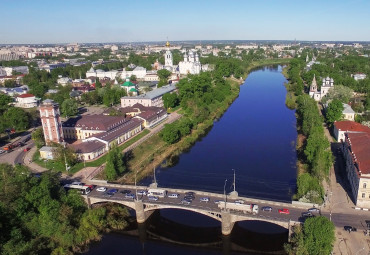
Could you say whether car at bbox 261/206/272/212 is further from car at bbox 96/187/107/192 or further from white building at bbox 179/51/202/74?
white building at bbox 179/51/202/74

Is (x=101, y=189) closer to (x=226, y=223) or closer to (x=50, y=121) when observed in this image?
(x=226, y=223)

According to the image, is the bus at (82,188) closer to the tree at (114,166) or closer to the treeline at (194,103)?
the tree at (114,166)

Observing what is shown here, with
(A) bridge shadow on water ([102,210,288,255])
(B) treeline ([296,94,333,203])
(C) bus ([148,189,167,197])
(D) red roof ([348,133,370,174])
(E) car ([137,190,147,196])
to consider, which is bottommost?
(A) bridge shadow on water ([102,210,288,255])

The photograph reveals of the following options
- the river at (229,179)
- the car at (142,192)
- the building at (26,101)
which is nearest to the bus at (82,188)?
the car at (142,192)

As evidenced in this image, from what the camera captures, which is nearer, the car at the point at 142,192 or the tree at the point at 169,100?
the car at the point at 142,192

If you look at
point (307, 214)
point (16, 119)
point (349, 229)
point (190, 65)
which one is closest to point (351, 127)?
point (349, 229)

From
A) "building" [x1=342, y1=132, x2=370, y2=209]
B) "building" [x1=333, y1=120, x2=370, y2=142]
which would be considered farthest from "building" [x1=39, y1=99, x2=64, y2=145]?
"building" [x1=333, y1=120, x2=370, y2=142]

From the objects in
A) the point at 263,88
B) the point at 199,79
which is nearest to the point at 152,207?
the point at 199,79
